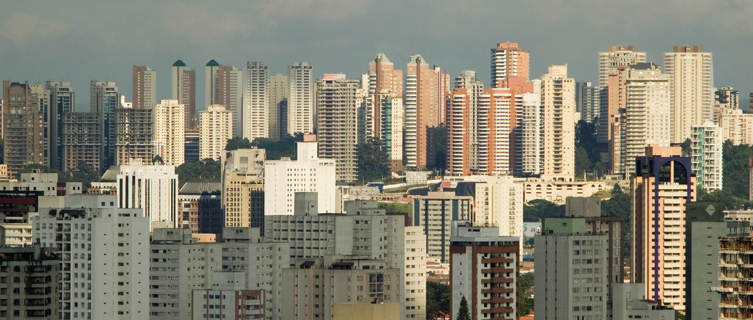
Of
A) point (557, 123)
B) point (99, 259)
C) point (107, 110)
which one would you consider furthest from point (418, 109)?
point (99, 259)

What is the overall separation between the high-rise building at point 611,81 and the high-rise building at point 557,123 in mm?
1401

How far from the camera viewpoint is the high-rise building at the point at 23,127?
200 ft

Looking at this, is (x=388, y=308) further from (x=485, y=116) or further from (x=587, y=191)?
(x=485, y=116)

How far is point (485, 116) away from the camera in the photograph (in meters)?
67.1

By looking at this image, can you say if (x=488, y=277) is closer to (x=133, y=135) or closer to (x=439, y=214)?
(x=439, y=214)

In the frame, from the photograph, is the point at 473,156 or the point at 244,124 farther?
the point at 244,124

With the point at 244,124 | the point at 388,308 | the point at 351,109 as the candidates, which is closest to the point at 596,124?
the point at 351,109

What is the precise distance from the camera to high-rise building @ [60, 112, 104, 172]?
6309 cm

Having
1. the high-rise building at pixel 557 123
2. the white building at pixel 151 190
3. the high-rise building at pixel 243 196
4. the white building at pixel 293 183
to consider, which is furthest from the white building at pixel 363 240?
the high-rise building at pixel 557 123

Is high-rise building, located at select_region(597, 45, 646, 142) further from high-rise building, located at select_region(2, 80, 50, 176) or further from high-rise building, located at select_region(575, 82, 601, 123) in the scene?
high-rise building, located at select_region(2, 80, 50, 176)

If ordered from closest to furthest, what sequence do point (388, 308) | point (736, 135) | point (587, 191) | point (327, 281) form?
point (388, 308), point (327, 281), point (587, 191), point (736, 135)

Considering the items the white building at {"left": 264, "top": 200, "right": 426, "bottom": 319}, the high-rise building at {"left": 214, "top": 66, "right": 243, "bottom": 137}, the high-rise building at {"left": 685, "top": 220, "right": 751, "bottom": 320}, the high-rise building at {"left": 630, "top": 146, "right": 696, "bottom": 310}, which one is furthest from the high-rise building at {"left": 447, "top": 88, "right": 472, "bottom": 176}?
the high-rise building at {"left": 685, "top": 220, "right": 751, "bottom": 320}

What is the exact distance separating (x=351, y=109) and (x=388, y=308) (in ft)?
154

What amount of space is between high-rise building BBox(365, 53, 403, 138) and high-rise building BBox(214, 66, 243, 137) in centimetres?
638
